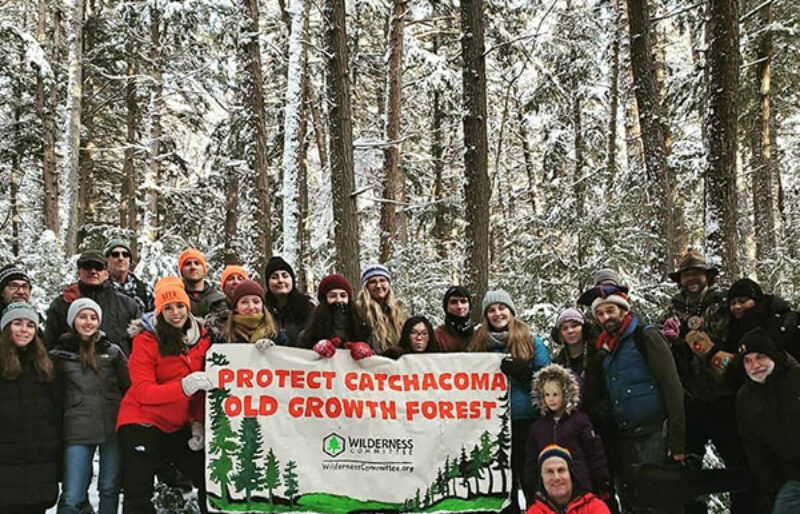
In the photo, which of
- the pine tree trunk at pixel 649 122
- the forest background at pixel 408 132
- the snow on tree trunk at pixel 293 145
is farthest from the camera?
the snow on tree trunk at pixel 293 145

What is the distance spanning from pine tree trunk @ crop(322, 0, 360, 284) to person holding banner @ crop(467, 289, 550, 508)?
15.7 feet

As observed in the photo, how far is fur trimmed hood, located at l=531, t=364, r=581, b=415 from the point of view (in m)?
5.34

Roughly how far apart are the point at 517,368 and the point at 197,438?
9.12 ft

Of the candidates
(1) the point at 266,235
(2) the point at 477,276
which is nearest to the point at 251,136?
(1) the point at 266,235

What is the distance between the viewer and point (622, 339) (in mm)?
5418

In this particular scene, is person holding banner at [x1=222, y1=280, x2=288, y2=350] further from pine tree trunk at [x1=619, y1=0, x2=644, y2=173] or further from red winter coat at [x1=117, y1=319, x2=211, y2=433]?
pine tree trunk at [x1=619, y1=0, x2=644, y2=173]

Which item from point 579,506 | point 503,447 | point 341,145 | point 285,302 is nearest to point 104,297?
point 285,302

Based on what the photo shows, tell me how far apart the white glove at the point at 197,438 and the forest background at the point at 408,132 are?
4.83m

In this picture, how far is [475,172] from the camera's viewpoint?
32.0ft

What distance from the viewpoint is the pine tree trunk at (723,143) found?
8.59 m

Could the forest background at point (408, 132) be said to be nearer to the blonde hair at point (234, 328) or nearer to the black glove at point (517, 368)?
the black glove at point (517, 368)

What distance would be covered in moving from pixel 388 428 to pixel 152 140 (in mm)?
14368

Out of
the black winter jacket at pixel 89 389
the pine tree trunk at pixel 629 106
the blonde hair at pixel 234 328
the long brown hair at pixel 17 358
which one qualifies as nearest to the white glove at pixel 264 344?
the blonde hair at pixel 234 328

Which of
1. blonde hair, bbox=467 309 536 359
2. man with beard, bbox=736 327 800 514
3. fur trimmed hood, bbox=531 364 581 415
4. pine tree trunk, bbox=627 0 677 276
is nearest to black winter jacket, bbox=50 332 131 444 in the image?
blonde hair, bbox=467 309 536 359
